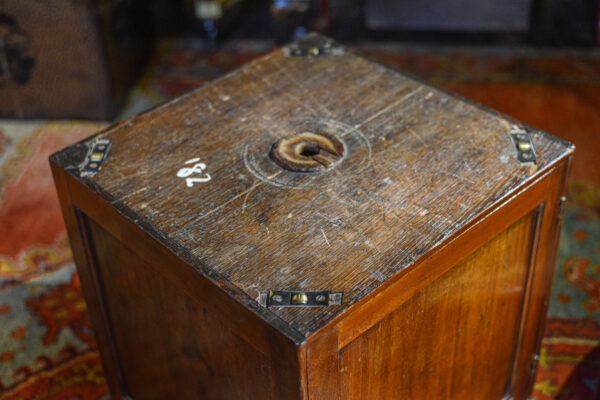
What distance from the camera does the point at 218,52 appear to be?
3438 mm

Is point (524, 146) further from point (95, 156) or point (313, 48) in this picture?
point (95, 156)

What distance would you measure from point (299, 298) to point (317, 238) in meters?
0.15

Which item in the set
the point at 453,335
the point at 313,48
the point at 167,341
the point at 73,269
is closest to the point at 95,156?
the point at 167,341

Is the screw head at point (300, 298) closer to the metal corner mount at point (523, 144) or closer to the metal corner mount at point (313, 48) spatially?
the metal corner mount at point (523, 144)

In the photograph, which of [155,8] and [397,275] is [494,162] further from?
[155,8]

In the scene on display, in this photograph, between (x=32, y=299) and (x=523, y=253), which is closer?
(x=523, y=253)

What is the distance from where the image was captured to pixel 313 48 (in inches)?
71.5

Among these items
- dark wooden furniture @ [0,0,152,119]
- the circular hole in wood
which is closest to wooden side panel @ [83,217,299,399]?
the circular hole in wood

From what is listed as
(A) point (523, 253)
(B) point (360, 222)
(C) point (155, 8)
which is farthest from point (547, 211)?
(C) point (155, 8)

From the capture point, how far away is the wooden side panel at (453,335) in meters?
1.26

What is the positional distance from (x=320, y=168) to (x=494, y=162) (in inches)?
13.1

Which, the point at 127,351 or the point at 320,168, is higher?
the point at 320,168

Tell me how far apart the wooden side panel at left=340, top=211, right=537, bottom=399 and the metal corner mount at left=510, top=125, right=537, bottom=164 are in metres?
0.11

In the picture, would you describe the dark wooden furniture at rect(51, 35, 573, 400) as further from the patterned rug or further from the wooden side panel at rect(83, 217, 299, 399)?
the patterned rug
